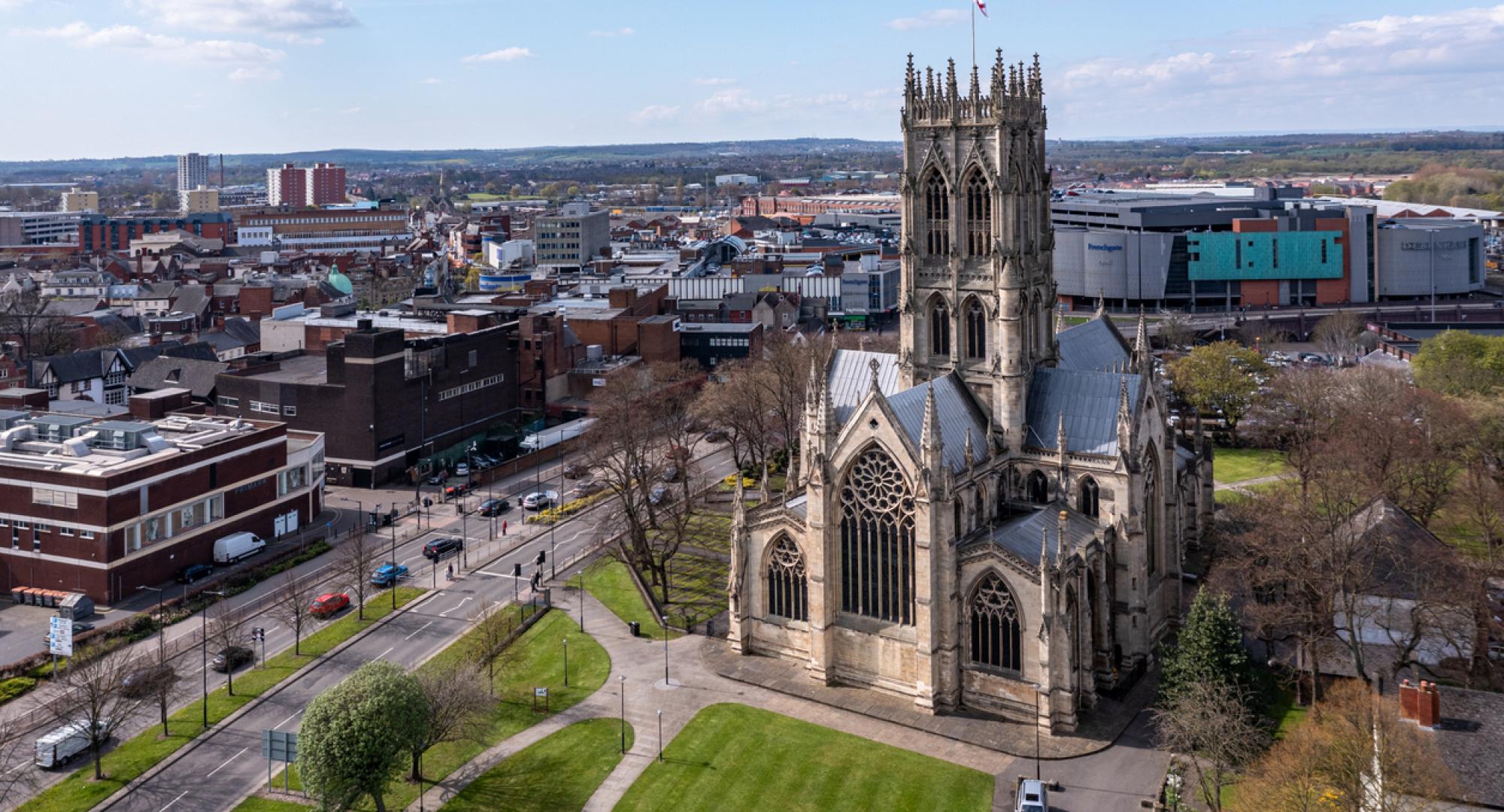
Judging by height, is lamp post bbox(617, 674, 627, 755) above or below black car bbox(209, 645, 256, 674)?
below

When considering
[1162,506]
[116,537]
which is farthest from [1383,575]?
[116,537]

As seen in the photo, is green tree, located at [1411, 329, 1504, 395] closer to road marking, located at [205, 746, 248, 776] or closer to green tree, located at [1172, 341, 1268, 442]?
green tree, located at [1172, 341, 1268, 442]

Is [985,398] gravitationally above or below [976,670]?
above

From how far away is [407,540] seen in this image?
94688mm

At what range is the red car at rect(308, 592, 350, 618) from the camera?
78.3m

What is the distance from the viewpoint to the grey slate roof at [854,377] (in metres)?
72.5

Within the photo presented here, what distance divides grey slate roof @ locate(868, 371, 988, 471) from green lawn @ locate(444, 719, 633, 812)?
21.1 metres

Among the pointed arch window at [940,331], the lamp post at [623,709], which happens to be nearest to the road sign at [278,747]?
the lamp post at [623,709]

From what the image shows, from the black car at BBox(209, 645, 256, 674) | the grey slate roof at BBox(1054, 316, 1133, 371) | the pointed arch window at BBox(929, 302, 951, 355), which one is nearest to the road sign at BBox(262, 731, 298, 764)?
the black car at BBox(209, 645, 256, 674)

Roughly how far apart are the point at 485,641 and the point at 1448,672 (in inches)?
2025

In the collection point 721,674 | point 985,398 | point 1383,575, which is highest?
point 985,398

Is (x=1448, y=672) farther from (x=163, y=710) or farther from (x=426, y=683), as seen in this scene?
(x=163, y=710)

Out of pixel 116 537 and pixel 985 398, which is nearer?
pixel 985 398

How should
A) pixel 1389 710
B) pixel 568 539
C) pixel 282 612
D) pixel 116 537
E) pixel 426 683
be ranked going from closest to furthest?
pixel 1389 710
pixel 426 683
pixel 282 612
pixel 116 537
pixel 568 539
